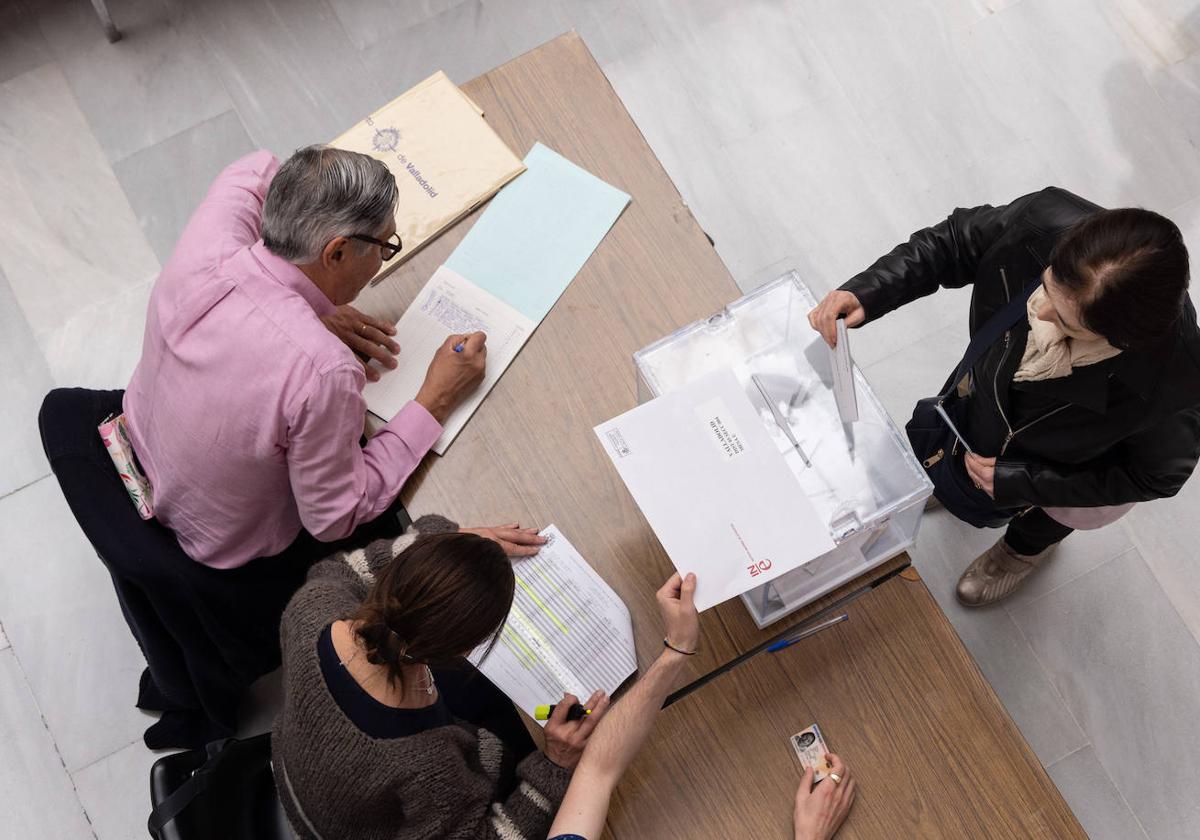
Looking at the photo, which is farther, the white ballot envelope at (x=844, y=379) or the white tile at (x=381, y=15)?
the white tile at (x=381, y=15)

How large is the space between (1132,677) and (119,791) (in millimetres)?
2470

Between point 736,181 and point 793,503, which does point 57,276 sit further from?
point 793,503

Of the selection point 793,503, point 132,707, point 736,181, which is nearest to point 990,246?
point 793,503

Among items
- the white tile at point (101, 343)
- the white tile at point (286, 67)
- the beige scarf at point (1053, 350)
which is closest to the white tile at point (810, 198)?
the white tile at point (286, 67)

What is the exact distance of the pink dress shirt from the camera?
158 centimetres

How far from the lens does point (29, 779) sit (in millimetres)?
2352

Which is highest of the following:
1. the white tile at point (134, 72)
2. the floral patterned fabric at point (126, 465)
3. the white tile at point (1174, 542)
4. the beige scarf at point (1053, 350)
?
the white tile at point (134, 72)

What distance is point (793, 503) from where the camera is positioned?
4.58 ft

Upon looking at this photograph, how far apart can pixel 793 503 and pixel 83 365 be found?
2166 mm

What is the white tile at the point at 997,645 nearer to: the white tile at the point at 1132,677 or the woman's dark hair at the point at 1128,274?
the white tile at the point at 1132,677

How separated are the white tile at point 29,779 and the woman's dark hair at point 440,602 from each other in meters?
1.47

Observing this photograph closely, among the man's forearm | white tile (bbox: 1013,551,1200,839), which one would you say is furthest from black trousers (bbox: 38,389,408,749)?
white tile (bbox: 1013,551,1200,839)

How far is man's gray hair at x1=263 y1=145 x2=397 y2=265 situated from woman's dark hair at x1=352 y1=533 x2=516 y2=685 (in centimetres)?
57

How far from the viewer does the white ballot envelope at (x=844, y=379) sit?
55.6 inches
